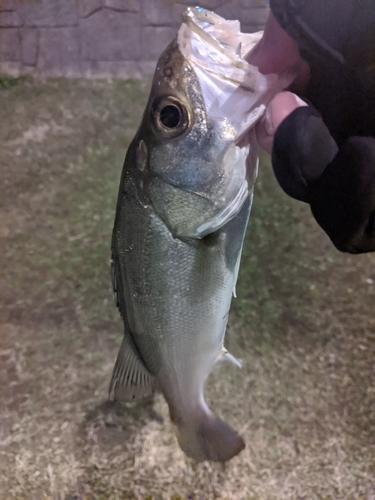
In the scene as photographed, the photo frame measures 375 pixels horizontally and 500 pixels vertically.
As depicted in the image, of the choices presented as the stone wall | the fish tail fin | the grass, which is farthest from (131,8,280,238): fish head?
the stone wall

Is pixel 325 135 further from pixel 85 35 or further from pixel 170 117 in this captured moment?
pixel 85 35

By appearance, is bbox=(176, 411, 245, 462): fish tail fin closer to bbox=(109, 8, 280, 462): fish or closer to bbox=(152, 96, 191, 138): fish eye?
bbox=(109, 8, 280, 462): fish

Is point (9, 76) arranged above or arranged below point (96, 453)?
above

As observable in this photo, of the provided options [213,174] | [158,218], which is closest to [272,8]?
[213,174]

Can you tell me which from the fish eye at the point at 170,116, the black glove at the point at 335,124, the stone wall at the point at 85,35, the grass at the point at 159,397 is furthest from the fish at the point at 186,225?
the stone wall at the point at 85,35

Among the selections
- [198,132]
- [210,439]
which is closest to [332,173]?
[198,132]

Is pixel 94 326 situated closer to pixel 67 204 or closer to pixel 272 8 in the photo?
pixel 67 204

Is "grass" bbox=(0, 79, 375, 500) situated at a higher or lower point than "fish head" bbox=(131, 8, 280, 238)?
lower
